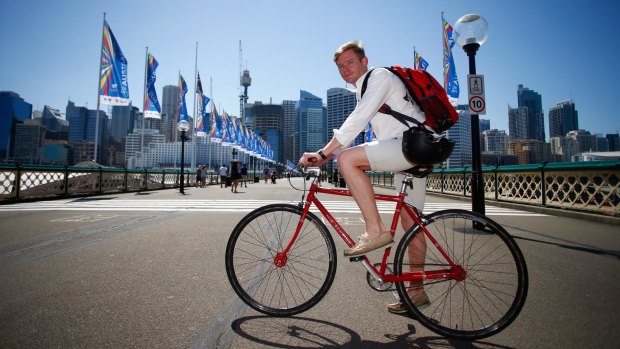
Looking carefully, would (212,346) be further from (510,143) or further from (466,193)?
(510,143)

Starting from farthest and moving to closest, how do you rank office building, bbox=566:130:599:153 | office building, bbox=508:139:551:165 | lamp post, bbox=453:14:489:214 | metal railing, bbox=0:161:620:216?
office building, bbox=566:130:599:153, office building, bbox=508:139:551:165, metal railing, bbox=0:161:620:216, lamp post, bbox=453:14:489:214

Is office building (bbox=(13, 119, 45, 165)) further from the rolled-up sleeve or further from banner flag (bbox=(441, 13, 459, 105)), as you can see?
the rolled-up sleeve

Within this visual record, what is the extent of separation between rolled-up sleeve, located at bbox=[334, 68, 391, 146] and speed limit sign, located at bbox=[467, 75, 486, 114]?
509 centimetres

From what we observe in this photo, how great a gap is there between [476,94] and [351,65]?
5104 mm

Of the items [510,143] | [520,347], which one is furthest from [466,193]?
[510,143]

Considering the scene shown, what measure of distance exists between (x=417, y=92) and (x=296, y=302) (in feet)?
6.55

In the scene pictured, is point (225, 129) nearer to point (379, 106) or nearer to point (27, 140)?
point (379, 106)

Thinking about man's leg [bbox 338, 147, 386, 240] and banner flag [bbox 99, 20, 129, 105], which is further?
banner flag [bbox 99, 20, 129, 105]

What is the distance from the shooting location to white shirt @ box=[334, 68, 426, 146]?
7.46ft

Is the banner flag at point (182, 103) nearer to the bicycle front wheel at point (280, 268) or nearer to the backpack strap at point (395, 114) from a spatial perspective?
the bicycle front wheel at point (280, 268)

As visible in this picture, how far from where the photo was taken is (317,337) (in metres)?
2.12

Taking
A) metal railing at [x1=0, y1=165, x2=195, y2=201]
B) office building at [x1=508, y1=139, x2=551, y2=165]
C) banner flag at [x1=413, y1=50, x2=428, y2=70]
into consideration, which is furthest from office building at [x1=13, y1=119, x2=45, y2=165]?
office building at [x1=508, y1=139, x2=551, y2=165]

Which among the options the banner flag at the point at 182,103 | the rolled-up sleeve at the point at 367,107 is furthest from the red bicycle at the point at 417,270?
the banner flag at the point at 182,103

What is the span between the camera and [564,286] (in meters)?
3.14
